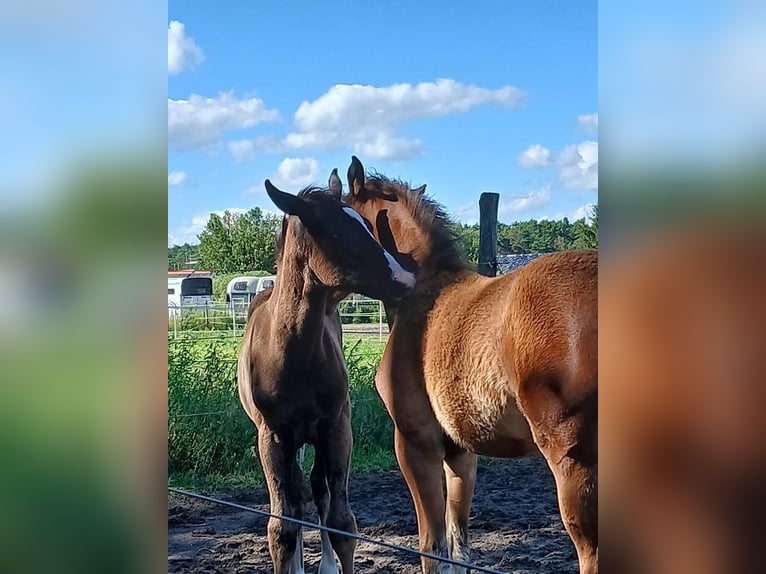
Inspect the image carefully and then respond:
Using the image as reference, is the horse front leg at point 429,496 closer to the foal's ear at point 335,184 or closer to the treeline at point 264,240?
the treeline at point 264,240

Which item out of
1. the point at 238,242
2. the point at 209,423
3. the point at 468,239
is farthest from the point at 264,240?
the point at 209,423

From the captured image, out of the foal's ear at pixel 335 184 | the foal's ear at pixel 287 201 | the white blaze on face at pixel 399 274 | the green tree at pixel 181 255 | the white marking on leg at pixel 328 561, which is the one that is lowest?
the white marking on leg at pixel 328 561

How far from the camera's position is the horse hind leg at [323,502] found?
2.62 m

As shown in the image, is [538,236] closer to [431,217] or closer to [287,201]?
[431,217]

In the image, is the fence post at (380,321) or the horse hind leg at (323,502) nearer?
the fence post at (380,321)

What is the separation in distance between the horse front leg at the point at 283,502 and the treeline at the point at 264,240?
26.4 inches

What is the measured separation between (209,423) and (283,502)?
1.78ft

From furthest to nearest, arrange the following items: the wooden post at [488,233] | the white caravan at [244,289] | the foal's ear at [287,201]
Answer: the white caravan at [244,289] → the foal's ear at [287,201] → the wooden post at [488,233]

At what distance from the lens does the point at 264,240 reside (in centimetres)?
257

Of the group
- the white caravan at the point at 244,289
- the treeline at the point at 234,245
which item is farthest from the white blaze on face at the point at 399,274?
the white caravan at the point at 244,289

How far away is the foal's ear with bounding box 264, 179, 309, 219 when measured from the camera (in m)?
2.43
